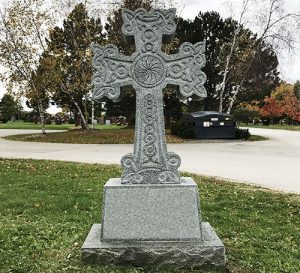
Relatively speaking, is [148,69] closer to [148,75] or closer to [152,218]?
[148,75]

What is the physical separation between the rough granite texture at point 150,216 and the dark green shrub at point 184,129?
2091 cm

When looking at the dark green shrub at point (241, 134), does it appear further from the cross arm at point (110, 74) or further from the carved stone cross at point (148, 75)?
the cross arm at point (110, 74)

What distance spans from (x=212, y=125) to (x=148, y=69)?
2075 cm

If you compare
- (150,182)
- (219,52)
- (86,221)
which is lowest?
(86,221)

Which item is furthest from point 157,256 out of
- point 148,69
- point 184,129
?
point 184,129

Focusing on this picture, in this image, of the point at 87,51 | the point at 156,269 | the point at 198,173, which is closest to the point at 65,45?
the point at 87,51

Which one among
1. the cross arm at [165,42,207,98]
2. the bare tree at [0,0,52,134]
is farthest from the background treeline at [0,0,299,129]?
the cross arm at [165,42,207,98]

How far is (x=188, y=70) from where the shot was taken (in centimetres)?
478

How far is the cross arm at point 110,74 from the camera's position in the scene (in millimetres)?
4723

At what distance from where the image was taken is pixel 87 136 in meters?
25.6

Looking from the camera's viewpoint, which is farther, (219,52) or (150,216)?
(219,52)

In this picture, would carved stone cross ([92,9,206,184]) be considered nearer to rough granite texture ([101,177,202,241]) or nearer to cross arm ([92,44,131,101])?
cross arm ([92,44,131,101])

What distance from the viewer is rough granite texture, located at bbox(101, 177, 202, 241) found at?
174 inches

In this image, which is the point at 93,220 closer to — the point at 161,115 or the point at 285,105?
the point at 161,115
